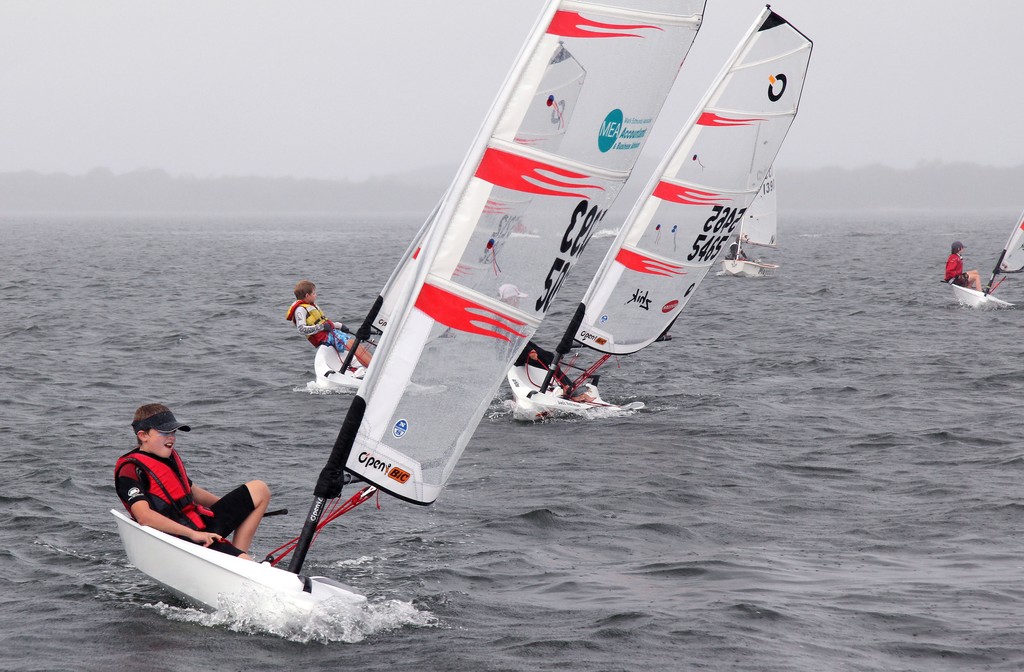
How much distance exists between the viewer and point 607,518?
9305mm

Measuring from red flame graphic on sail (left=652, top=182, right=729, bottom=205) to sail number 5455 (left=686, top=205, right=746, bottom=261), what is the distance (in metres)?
0.23

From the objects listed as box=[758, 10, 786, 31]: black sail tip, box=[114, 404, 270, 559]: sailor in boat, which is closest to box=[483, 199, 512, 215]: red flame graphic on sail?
box=[114, 404, 270, 559]: sailor in boat

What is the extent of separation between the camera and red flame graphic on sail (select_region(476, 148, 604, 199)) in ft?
22.6

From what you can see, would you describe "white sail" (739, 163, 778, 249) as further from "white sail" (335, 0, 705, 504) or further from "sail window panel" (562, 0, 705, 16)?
"white sail" (335, 0, 705, 504)

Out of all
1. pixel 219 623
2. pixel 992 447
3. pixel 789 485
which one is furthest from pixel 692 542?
pixel 992 447

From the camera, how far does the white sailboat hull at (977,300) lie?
2383 centimetres

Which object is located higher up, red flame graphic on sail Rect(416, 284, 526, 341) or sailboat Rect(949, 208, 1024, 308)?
sailboat Rect(949, 208, 1024, 308)

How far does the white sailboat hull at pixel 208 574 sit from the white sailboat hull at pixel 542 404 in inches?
248

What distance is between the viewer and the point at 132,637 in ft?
21.7

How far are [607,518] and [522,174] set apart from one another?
351 centimetres

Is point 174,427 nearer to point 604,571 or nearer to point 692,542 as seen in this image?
point 604,571

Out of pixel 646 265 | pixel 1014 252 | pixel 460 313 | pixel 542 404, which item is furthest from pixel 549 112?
pixel 1014 252

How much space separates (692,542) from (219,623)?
12.2ft

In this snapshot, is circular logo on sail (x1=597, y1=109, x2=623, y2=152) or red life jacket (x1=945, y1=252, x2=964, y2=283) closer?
circular logo on sail (x1=597, y1=109, x2=623, y2=152)
